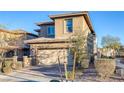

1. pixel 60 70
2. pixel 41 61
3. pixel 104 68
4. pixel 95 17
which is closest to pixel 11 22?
pixel 41 61

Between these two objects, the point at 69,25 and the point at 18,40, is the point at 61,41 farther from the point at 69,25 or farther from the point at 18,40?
the point at 18,40

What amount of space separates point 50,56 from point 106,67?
5229mm

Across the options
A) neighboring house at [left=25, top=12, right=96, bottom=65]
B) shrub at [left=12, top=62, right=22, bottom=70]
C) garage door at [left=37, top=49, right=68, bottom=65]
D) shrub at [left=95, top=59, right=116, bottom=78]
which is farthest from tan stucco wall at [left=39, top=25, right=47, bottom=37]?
shrub at [left=95, top=59, right=116, bottom=78]

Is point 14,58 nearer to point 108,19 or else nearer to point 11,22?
point 11,22

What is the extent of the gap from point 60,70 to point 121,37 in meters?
4.18

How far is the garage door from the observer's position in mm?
13733

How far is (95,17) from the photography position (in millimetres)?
Answer: 13445

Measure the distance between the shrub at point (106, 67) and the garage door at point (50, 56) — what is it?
307 cm

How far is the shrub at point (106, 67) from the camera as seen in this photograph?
10.6 meters

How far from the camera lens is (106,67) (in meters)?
10.6

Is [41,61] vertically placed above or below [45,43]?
below

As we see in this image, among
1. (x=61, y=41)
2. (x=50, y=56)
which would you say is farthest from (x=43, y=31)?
(x=61, y=41)

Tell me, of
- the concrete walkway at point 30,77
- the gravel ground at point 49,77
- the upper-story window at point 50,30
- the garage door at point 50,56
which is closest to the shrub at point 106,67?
the gravel ground at point 49,77
